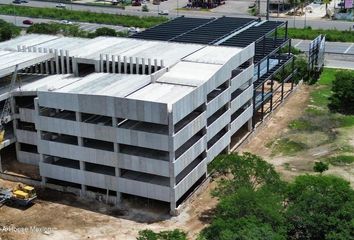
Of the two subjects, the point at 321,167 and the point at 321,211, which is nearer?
the point at 321,211

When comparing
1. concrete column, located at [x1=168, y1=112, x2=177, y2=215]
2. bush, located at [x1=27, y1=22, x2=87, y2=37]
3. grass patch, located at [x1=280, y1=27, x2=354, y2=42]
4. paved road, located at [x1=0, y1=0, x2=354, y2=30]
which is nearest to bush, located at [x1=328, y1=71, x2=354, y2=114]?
concrete column, located at [x1=168, y1=112, x2=177, y2=215]

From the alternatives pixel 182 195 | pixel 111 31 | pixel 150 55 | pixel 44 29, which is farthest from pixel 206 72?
pixel 44 29

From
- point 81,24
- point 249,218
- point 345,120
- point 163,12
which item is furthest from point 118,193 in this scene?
point 163,12

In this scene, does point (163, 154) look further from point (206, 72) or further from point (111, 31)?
point (111, 31)

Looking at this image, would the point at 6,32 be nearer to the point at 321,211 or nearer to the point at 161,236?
the point at 161,236

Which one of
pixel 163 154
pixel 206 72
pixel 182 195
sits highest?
pixel 206 72
